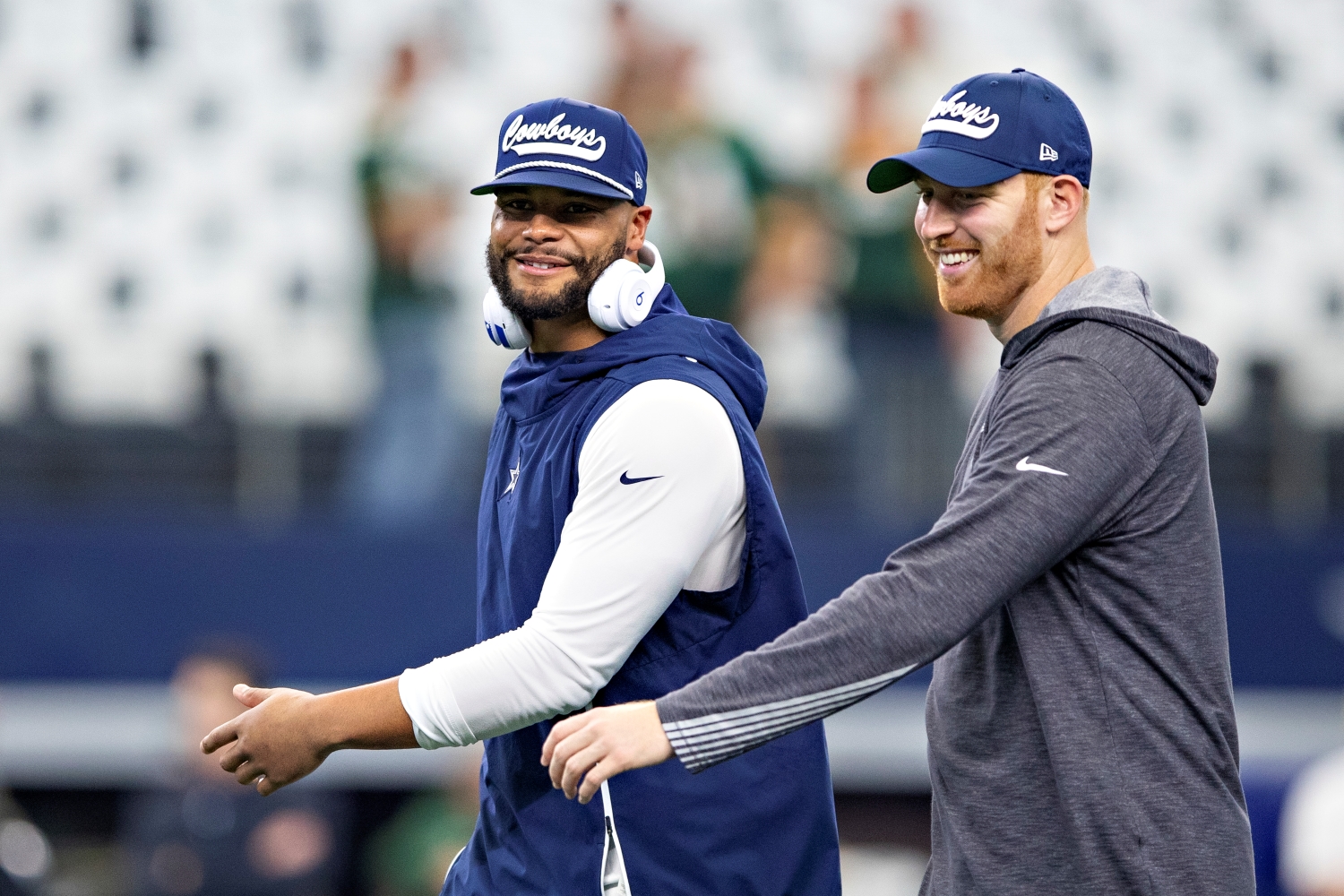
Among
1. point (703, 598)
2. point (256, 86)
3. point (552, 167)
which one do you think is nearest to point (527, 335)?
point (552, 167)

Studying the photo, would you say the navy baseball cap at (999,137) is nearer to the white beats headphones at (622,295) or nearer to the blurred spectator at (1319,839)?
the white beats headphones at (622,295)

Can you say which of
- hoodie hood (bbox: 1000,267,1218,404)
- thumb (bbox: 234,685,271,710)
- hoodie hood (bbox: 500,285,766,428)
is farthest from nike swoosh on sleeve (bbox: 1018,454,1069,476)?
thumb (bbox: 234,685,271,710)

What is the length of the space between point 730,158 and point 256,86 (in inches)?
95.5

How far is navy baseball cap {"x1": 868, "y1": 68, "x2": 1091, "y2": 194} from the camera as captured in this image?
241cm

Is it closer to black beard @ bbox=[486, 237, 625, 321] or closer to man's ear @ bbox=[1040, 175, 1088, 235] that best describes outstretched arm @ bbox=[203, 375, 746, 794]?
black beard @ bbox=[486, 237, 625, 321]

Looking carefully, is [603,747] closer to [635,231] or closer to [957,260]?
[957,260]

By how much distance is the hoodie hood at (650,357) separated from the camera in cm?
273

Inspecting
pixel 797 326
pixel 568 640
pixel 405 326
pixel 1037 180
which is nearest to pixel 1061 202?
pixel 1037 180

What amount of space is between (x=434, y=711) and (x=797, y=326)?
452 cm

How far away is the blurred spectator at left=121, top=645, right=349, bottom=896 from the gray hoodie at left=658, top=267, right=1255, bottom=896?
444cm

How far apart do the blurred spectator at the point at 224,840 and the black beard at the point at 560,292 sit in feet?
12.5

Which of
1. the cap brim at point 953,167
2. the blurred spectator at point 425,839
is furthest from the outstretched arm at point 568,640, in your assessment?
the blurred spectator at point 425,839

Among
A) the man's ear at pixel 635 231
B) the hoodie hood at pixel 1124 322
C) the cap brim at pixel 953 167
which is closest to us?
the hoodie hood at pixel 1124 322

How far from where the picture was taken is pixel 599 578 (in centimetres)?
252
